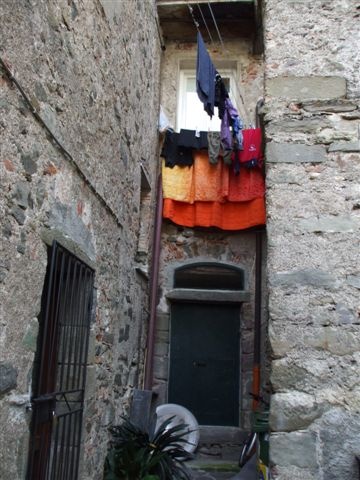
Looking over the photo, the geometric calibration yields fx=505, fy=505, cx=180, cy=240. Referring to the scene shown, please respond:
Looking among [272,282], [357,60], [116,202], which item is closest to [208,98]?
[116,202]

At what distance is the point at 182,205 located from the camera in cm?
637

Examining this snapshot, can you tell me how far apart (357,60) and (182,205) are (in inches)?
132

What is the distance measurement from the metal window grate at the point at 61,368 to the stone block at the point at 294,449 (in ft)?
3.91

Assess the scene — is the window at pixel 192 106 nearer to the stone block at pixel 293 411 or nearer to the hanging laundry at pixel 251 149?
the hanging laundry at pixel 251 149

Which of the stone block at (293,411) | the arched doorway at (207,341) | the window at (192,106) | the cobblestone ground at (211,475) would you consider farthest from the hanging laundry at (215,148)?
the stone block at (293,411)

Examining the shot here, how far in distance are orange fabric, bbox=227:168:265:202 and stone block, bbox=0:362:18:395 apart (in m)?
4.38

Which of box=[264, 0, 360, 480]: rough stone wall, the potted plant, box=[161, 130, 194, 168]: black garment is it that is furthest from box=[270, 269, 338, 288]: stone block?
box=[161, 130, 194, 168]: black garment

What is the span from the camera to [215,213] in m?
6.25

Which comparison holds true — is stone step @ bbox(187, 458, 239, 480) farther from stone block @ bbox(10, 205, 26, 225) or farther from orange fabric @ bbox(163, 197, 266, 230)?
stone block @ bbox(10, 205, 26, 225)

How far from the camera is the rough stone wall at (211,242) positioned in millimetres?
6164

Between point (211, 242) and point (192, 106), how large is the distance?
1995mm

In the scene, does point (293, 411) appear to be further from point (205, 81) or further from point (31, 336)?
point (205, 81)

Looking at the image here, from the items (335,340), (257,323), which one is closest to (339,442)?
(335,340)

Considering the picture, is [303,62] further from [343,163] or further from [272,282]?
[272,282]
